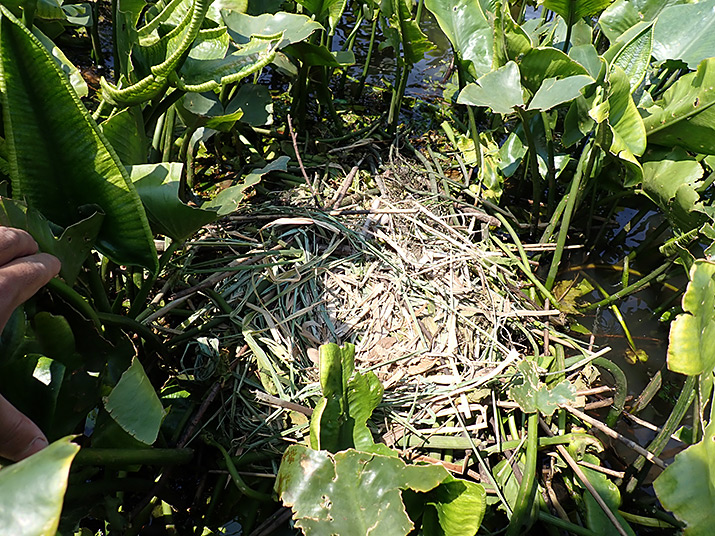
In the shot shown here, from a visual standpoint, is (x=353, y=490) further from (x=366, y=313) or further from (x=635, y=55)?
(x=635, y=55)

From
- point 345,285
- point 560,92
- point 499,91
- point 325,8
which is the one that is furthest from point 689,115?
point 325,8

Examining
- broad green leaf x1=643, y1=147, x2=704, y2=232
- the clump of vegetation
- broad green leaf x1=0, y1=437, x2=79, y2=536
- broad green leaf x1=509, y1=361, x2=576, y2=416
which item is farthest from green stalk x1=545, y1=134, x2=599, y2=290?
broad green leaf x1=0, y1=437, x2=79, y2=536

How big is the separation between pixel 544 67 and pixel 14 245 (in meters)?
1.13

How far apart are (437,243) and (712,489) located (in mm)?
911

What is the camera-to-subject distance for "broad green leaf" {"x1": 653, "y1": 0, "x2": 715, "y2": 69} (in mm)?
1244

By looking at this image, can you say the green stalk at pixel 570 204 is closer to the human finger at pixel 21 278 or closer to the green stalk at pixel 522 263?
the green stalk at pixel 522 263

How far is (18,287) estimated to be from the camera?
1.69ft

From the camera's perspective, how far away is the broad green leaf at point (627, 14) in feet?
4.50

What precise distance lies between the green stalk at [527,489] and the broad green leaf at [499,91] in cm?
67

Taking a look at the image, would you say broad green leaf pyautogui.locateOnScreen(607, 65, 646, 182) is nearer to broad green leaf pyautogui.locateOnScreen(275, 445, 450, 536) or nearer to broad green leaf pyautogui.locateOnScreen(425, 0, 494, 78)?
broad green leaf pyautogui.locateOnScreen(425, 0, 494, 78)

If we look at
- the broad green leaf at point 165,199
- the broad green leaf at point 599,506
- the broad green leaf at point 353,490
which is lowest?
the broad green leaf at point 599,506

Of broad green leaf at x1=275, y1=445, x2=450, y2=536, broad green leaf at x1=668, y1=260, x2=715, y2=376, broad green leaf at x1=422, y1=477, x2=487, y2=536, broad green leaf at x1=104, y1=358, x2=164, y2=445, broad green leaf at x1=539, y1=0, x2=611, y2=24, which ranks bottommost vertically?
broad green leaf at x1=422, y1=477, x2=487, y2=536

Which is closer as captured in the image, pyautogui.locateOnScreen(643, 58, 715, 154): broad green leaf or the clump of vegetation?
the clump of vegetation

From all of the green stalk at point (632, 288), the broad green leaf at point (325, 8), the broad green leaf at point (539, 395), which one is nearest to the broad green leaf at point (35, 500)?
the broad green leaf at point (539, 395)
